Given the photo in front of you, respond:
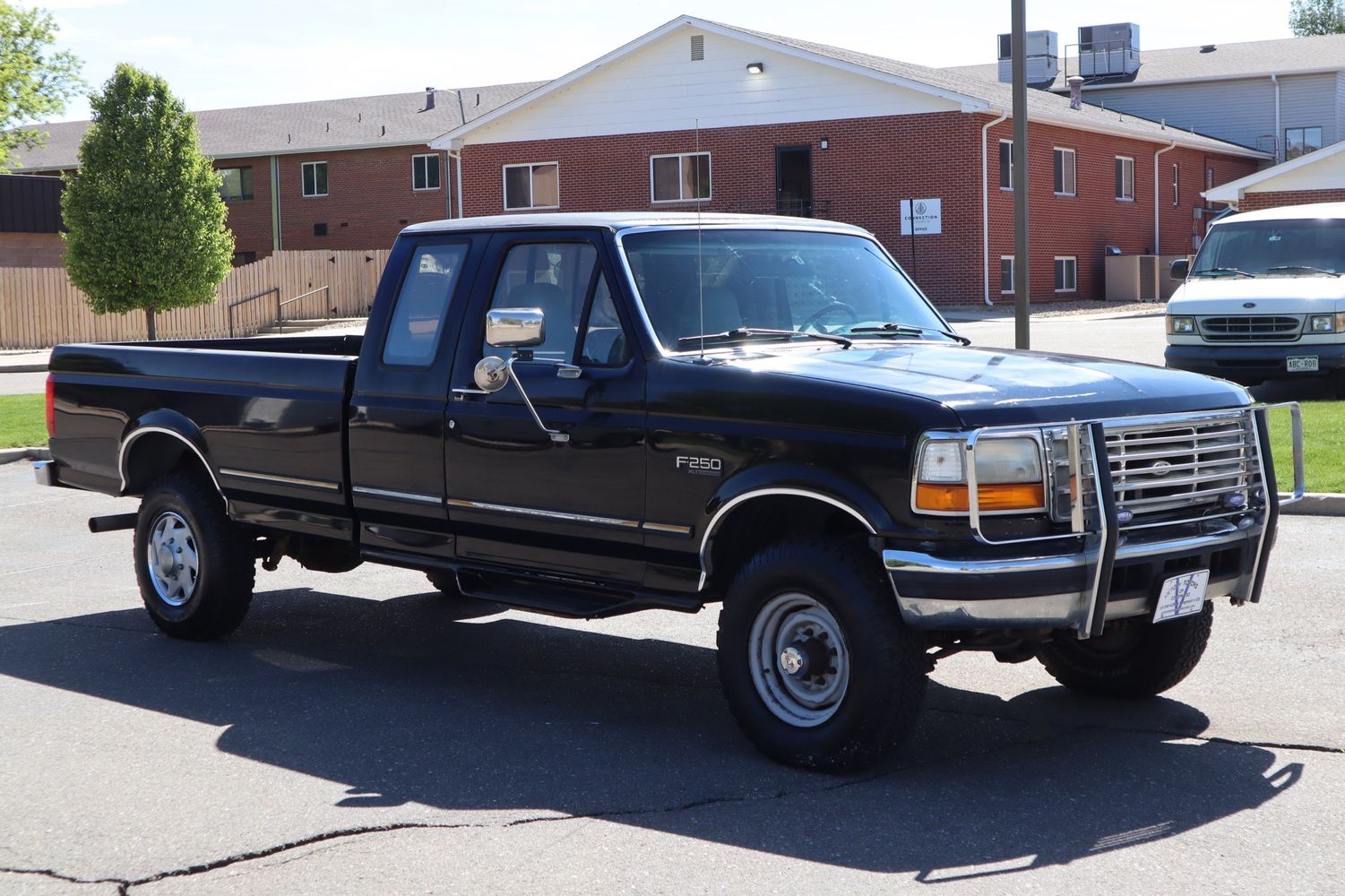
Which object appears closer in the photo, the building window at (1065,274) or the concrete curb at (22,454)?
the concrete curb at (22,454)

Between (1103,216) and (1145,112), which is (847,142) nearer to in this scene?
(1103,216)

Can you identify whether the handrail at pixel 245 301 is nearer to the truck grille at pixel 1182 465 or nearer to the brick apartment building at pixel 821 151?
the brick apartment building at pixel 821 151

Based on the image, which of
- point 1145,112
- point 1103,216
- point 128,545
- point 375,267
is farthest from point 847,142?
point 128,545

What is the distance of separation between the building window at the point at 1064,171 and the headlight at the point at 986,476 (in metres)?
36.7

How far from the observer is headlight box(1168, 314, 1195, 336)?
58.1 feet

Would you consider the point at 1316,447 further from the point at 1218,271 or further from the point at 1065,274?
the point at 1065,274

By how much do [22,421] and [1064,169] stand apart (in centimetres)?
2905

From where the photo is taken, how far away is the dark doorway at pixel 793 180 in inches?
1543

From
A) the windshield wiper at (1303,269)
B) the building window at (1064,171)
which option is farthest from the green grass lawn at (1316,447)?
the building window at (1064,171)

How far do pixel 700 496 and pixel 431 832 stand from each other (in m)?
1.61

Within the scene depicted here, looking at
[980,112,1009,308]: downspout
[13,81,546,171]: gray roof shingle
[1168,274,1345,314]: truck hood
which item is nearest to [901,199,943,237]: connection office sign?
[980,112,1009,308]: downspout

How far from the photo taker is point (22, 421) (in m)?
19.2

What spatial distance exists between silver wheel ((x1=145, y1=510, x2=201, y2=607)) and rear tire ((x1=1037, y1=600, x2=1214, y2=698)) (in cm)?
422

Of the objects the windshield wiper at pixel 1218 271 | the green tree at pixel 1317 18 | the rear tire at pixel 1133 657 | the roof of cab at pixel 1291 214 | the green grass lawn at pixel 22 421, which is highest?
the green tree at pixel 1317 18
